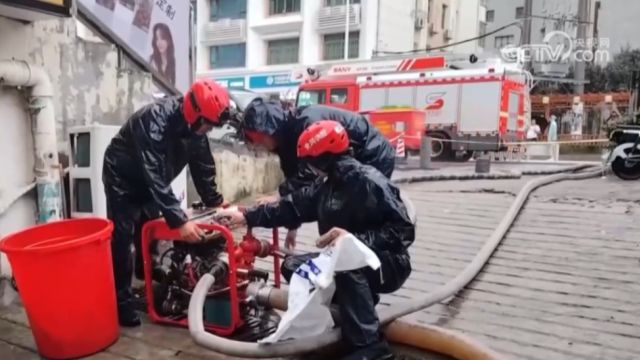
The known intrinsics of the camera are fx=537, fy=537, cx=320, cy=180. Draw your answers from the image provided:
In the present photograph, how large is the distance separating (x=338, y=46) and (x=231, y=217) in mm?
23857

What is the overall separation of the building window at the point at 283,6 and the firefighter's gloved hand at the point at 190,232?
2557cm

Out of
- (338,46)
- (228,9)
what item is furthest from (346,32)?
(228,9)

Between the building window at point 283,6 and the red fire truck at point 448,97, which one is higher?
the building window at point 283,6

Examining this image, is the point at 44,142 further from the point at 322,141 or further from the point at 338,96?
the point at 338,96

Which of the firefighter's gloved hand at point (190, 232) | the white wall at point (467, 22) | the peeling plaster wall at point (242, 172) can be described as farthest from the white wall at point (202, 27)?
the firefighter's gloved hand at point (190, 232)

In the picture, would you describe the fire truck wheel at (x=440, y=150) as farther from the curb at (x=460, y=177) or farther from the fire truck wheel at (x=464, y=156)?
the curb at (x=460, y=177)

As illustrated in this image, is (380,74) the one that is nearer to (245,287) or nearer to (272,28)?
(272,28)

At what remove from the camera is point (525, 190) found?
604cm

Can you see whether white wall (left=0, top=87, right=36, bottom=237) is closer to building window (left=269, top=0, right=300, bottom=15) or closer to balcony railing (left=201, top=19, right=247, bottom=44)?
building window (left=269, top=0, right=300, bottom=15)

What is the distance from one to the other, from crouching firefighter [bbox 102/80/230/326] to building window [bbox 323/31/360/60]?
907 inches

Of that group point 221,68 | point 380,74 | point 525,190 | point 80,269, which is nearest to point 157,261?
point 80,269

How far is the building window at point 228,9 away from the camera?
28391mm

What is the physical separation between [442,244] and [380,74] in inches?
491

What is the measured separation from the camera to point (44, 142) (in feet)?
11.9
